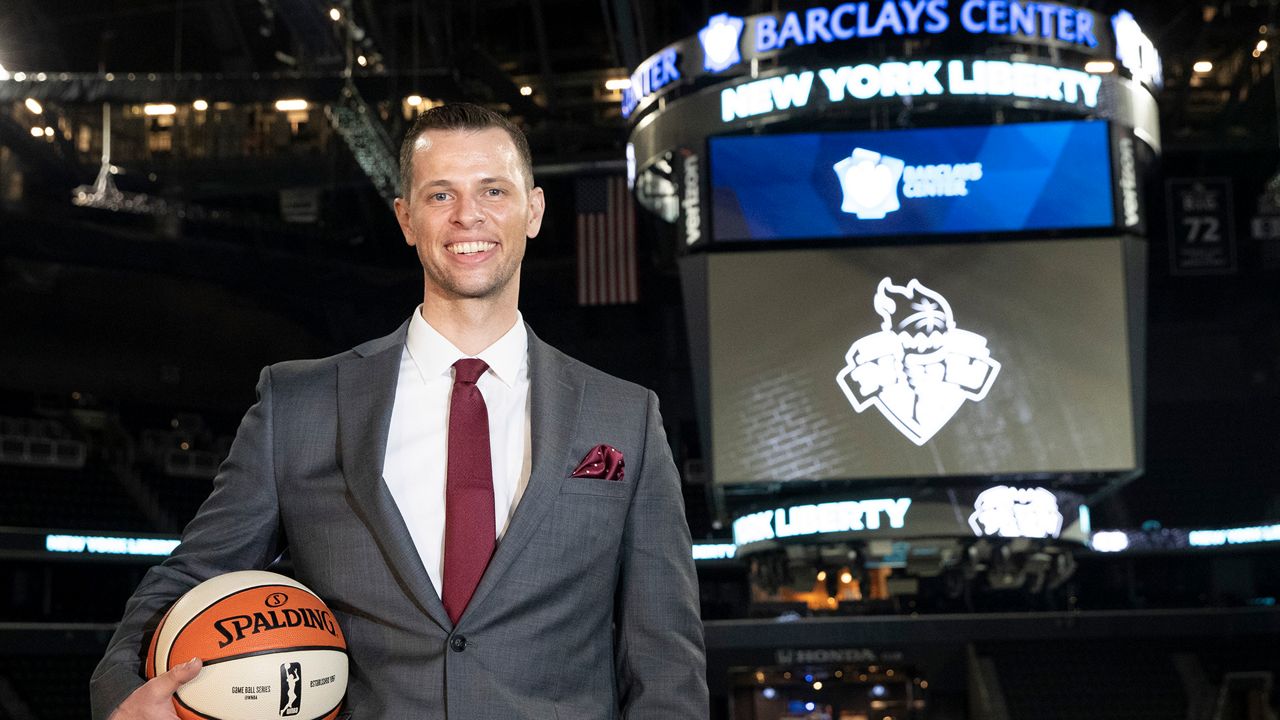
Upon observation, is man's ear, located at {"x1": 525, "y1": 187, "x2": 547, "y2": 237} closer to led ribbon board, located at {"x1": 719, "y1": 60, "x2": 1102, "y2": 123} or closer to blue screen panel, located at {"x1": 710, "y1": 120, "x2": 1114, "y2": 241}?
led ribbon board, located at {"x1": 719, "y1": 60, "x2": 1102, "y2": 123}

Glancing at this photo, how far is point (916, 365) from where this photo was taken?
1132 cm

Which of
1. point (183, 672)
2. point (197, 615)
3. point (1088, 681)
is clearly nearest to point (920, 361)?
point (197, 615)

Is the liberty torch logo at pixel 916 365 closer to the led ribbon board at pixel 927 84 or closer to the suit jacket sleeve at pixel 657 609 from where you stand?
the led ribbon board at pixel 927 84

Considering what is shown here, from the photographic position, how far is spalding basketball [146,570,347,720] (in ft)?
7.03

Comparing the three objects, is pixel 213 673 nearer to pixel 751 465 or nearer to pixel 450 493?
pixel 450 493

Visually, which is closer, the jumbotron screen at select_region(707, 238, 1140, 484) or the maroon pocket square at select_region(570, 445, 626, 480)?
the maroon pocket square at select_region(570, 445, 626, 480)

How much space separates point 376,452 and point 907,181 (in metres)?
9.83

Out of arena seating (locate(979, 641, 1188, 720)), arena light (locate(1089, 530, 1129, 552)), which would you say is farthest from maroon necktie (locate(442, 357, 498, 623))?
arena light (locate(1089, 530, 1129, 552))

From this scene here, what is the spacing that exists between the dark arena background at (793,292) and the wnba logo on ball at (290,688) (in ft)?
29.8

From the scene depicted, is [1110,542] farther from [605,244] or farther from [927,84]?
[927,84]

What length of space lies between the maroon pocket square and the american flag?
469 inches

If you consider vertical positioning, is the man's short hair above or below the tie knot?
above

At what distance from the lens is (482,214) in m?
2.22

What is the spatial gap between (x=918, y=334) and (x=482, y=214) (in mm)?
9505
